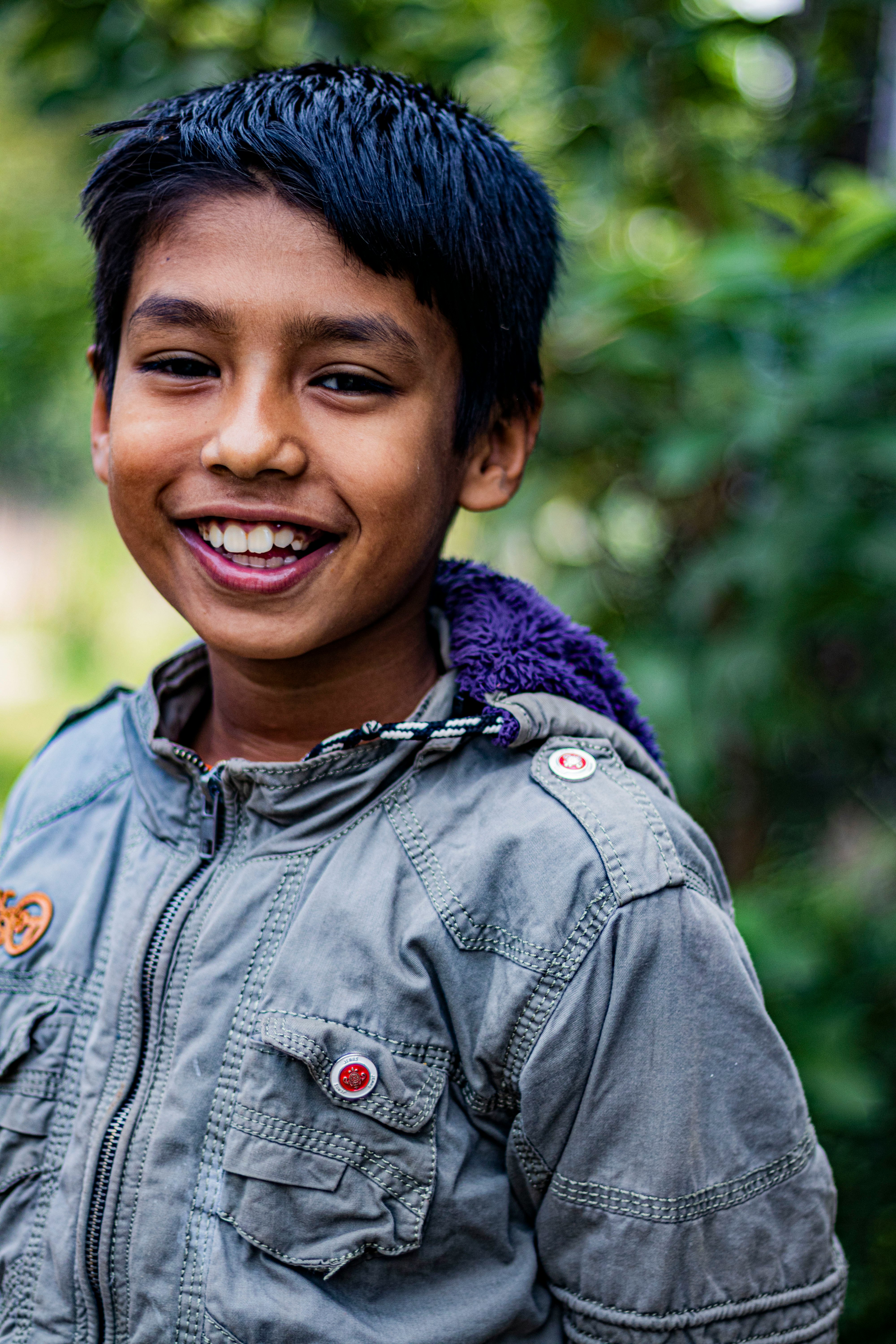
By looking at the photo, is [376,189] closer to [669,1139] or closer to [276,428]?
[276,428]

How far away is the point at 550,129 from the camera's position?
2.82 meters

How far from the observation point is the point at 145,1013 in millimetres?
1278

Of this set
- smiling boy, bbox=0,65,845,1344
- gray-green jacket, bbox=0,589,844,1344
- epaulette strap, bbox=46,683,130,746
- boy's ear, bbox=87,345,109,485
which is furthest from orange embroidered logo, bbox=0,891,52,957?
boy's ear, bbox=87,345,109,485

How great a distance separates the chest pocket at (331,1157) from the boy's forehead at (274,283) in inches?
27.8

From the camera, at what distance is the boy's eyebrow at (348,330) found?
48.2 inches

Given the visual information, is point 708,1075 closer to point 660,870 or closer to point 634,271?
point 660,870

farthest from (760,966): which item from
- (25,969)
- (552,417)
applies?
(25,969)

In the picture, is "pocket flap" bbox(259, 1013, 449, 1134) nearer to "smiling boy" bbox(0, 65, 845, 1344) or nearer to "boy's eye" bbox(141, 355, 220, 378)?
"smiling boy" bbox(0, 65, 845, 1344)

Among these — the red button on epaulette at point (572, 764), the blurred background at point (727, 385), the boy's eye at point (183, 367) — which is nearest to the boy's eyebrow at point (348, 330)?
the boy's eye at point (183, 367)

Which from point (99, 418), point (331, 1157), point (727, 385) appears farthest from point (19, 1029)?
point (727, 385)

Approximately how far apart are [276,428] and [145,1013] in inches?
24.8

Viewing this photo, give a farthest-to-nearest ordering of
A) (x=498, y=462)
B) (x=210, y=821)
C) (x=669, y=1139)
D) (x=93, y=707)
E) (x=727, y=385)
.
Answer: (x=727, y=385) < (x=93, y=707) < (x=498, y=462) < (x=210, y=821) < (x=669, y=1139)

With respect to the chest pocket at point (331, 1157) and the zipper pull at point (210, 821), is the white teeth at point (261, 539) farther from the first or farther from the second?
the chest pocket at point (331, 1157)

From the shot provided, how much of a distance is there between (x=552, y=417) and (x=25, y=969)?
1.54 metres
